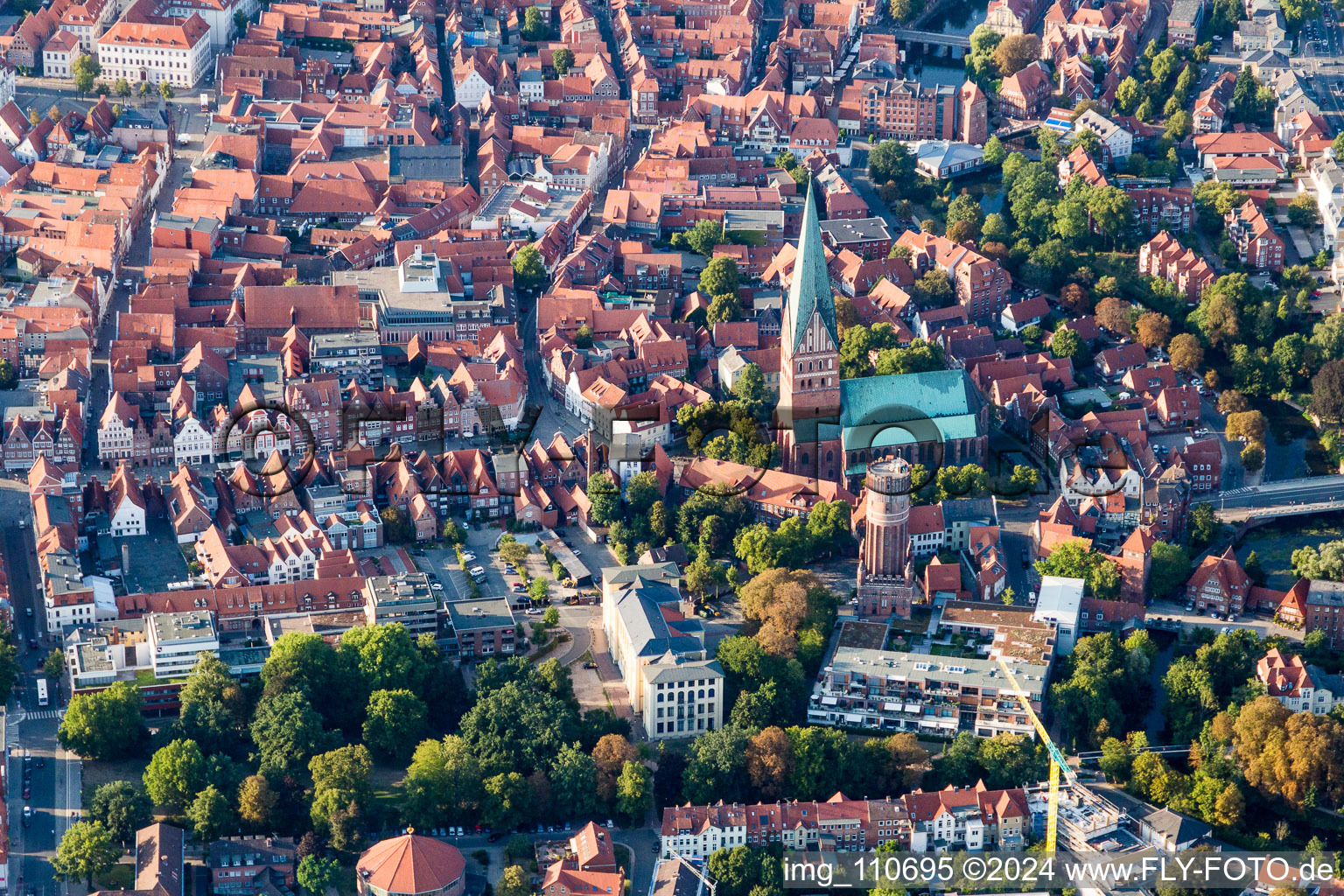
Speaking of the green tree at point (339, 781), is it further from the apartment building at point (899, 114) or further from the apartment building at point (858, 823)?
the apartment building at point (899, 114)

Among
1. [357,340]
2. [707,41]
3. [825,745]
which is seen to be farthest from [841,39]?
[825,745]

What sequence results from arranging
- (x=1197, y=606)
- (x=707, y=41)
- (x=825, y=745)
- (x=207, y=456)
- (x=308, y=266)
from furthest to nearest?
(x=707, y=41) → (x=308, y=266) → (x=207, y=456) → (x=1197, y=606) → (x=825, y=745)

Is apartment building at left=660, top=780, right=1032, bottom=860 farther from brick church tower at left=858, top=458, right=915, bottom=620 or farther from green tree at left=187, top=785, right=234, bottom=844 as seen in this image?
green tree at left=187, top=785, right=234, bottom=844

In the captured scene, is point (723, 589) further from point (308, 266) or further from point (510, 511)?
point (308, 266)

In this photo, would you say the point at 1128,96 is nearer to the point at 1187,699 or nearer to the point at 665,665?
the point at 1187,699

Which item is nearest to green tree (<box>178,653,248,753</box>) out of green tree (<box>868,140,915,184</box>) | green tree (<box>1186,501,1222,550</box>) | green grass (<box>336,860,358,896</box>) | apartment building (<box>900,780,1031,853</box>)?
green grass (<box>336,860,358,896</box>)
